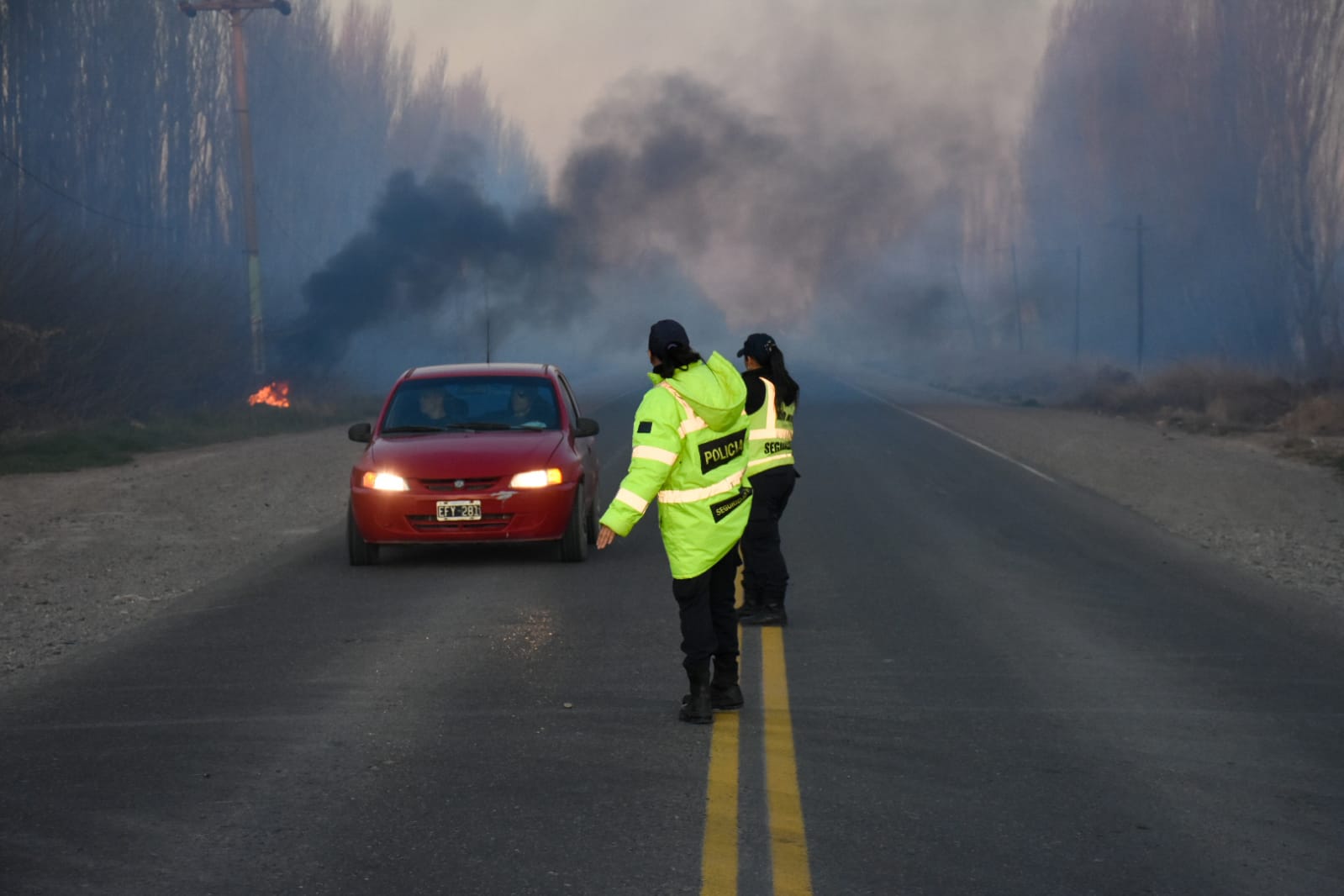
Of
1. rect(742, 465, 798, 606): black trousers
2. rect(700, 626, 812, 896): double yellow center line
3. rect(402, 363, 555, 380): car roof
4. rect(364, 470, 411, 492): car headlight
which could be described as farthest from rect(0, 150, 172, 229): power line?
rect(700, 626, 812, 896): double yellow center line

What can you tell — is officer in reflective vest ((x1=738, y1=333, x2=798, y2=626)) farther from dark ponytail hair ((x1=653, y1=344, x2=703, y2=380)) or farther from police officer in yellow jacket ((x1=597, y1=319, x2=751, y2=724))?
dark ponytail hair ((x1=653, y1=344, x2=703, y2=380))

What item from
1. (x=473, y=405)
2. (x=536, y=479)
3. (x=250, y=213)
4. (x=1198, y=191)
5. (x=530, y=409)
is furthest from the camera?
(x=1198, y=191)

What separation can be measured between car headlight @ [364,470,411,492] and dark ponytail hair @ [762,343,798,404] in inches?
135

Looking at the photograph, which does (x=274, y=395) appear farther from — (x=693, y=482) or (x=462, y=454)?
(x=693, y=482)

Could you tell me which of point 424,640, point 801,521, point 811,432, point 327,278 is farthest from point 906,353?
point 424,640

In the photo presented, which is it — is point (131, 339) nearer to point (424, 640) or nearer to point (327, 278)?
point (327, 278)

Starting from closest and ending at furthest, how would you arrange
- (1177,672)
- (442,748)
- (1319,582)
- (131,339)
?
(442,748) < (1177,672) < (1319,582) < (131,339)

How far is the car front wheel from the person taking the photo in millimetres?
11709

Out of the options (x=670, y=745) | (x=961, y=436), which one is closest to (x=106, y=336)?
(x=961, y=436)

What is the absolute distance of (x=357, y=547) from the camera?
38.6ft

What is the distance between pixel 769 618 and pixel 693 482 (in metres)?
2.70

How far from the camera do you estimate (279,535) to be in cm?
1443

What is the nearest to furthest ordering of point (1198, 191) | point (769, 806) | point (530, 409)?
point (769, 806), point (530, 409), point (1198, 191)

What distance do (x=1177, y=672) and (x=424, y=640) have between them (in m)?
3.94
